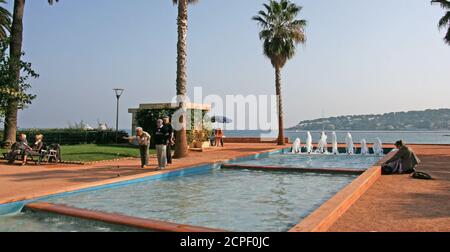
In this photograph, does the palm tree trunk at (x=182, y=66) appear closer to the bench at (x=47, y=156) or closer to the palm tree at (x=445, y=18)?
the bench at (x=47, y=156)

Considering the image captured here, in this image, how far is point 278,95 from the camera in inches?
1128

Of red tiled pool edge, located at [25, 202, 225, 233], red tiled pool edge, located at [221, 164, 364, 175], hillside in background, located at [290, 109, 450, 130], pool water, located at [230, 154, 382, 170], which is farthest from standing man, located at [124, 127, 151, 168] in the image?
hillside in background, located at [290, 109, 450, 130]

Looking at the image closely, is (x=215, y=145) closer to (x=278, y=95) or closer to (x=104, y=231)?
(x=278, y=95)

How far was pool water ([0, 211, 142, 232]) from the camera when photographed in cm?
627

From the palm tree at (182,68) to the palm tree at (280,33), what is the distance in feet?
38.5

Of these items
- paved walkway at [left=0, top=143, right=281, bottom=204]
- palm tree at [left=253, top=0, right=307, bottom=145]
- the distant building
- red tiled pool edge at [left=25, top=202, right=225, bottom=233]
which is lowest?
red tiled pool edge at [left=25, top=202, right=225, bottom=233]

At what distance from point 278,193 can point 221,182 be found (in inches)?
97.5

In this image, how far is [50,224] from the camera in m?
6.63

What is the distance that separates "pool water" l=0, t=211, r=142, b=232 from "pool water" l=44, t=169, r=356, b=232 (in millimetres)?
812

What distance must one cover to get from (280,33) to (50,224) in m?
24.3

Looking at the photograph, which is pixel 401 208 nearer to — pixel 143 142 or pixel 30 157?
pixel 143 142

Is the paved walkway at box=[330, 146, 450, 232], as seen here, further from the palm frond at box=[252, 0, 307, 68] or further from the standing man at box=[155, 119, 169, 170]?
the palm frond at box=[252, 0, 307, 68]

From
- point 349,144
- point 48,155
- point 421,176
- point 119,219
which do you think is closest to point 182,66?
point 48,155
